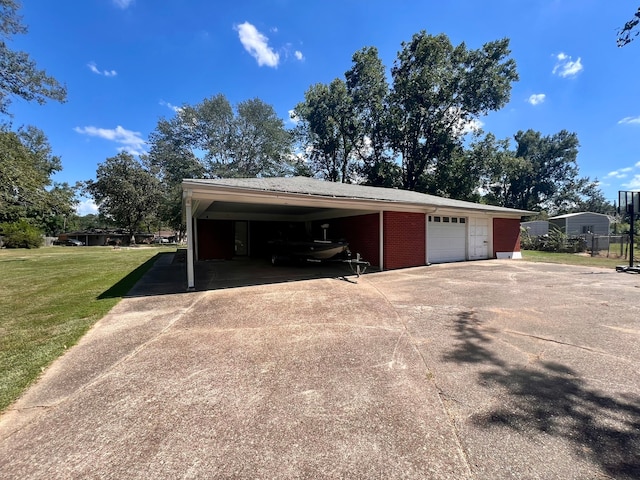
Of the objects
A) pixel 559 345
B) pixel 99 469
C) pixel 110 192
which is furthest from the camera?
pixel 110 192

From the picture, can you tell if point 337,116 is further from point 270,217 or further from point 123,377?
point 123,377

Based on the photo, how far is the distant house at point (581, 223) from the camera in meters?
26.8

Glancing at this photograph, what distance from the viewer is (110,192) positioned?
119 ft

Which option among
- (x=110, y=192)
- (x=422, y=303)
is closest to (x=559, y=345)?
(x=422, y=303)

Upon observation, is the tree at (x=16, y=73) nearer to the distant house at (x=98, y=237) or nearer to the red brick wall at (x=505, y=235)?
the red brick wall at (x=505, y=235)

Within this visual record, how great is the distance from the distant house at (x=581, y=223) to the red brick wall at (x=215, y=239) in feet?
91.9

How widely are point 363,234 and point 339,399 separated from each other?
915 centimetres

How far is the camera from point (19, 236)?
30.7 metres

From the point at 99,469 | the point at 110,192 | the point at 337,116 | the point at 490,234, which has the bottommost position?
the point at 99,469

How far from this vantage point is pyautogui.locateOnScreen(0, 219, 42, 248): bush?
101 ft

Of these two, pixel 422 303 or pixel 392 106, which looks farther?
pixel 392 106

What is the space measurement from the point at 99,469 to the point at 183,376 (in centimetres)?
118

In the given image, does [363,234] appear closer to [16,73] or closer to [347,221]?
[347,221]

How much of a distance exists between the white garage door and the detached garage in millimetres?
42
